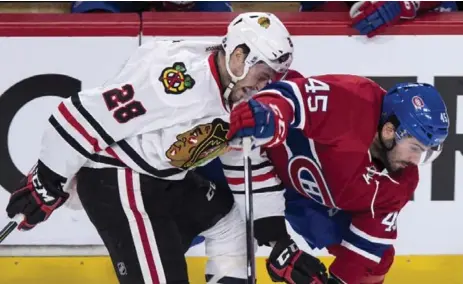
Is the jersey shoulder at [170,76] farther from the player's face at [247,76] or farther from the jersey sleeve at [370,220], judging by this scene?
the jersey sleeve at [370,220]

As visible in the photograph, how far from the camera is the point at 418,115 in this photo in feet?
8.07

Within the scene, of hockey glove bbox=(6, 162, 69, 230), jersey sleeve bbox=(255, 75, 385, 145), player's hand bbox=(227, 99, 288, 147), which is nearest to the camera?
player's hand bbox=(227, 99, 288, 147)

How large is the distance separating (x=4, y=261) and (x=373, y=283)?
3.46 feet

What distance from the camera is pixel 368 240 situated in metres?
2.65

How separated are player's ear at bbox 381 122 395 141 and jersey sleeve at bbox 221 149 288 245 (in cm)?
30

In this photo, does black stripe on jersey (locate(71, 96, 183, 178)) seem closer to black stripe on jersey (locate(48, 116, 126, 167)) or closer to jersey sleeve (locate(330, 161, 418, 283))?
black stripe on jersey (locate(48, 116, 126, 167))

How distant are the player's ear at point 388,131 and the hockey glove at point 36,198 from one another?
0.72 m

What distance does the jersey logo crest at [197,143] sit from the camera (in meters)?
2.47

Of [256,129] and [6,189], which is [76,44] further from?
[256,129]

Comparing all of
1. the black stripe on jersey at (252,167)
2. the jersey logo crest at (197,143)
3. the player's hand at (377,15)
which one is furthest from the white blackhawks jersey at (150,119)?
the player's hand at (377,15)

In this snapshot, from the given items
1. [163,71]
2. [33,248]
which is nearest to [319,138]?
[163,71]

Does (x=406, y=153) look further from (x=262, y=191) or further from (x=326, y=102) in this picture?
(x=262, y=191)

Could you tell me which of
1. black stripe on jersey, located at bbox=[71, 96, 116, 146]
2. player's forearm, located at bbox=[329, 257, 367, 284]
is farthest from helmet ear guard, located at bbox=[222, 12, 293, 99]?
player's forearm, located at bbox=[329, 257, 367, 284]

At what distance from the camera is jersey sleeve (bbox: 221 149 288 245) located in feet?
8.67
